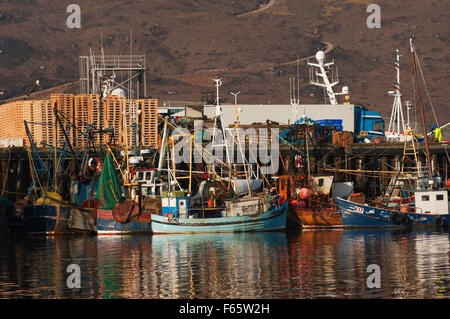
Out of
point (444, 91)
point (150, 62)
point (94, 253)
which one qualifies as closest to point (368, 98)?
point (444, 91)

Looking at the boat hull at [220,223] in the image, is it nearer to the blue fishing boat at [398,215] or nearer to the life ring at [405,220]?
the blue fishing boat at [398,215]

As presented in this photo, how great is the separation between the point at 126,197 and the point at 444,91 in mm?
120499

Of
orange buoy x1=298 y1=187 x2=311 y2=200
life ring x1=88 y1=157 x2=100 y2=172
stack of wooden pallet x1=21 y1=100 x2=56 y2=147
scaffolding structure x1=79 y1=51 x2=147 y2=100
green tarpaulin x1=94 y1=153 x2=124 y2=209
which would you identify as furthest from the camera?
scaffolding structure x1=79 y1=51 x2=147 y2=100

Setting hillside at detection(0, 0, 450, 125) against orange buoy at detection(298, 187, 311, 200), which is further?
hillside at detection(0, 0, 450, 125)

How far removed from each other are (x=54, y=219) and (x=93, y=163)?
273 inches

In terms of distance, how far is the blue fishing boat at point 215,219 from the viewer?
53.8 m

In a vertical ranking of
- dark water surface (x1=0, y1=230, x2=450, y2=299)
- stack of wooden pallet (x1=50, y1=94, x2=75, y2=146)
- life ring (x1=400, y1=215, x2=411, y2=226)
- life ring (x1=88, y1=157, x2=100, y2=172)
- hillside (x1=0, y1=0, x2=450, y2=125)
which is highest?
hillside (x1=0, y1=0, x2=450, y2=125)

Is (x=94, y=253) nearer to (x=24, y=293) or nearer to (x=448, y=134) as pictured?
(x=24, y=293)

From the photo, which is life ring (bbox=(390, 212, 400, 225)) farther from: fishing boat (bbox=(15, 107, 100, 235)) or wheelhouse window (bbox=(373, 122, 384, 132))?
wheelhouse window (bbox=(373, 122, 384, 132))

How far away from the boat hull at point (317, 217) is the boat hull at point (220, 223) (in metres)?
2.31

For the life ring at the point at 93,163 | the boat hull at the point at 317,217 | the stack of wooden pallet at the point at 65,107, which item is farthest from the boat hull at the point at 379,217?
the stack of wooden pallet at the point at 65,107

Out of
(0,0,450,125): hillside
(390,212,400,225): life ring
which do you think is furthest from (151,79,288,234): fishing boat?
(0,0,450,125): hillside

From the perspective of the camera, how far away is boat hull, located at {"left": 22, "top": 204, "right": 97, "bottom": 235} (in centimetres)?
5512
